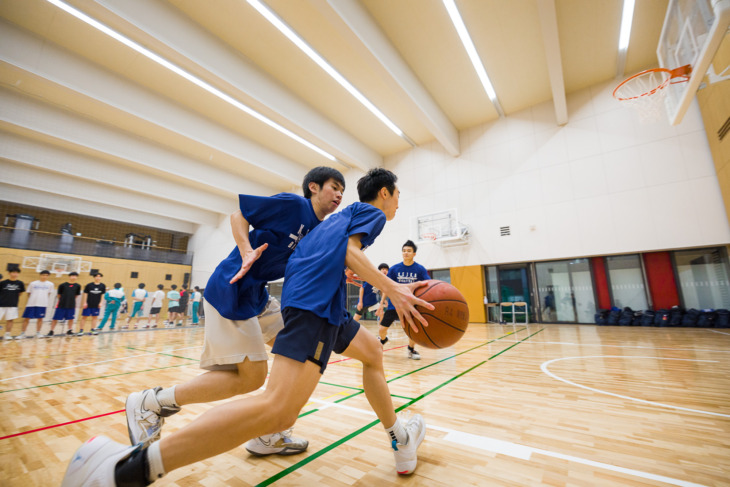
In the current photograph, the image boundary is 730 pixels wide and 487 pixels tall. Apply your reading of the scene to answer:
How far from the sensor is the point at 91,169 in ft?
42.8

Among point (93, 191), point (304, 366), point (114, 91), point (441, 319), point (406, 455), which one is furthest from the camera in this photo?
point (93, 191)

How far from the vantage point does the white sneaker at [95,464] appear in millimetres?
957

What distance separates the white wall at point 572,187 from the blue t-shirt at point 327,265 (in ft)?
34.8

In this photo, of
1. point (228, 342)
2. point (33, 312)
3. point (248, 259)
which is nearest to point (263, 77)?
point (33, 312)

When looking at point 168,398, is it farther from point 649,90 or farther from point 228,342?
point 649,90

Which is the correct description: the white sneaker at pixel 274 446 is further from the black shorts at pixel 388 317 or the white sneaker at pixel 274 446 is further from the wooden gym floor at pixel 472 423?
the black shorts at pixel 388 317

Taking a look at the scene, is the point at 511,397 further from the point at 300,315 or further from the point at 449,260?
the point at 449,260

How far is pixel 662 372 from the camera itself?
3389 millimetres

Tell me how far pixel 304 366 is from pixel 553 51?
9457mm

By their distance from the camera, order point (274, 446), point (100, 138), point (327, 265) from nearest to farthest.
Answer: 1. point (327, 265)
2. point (274, 446)
3. point (100, 138)

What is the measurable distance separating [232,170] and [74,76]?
21.3ft

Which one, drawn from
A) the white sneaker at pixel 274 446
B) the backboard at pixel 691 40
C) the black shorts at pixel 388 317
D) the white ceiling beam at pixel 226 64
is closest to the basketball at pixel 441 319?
the white sneaker at pixel 274 446

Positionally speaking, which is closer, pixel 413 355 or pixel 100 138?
pixel 413 355

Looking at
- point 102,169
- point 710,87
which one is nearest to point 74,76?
point 102,169
